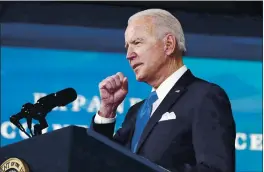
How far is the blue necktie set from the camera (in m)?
2.25

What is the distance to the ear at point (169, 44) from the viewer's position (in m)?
2.26

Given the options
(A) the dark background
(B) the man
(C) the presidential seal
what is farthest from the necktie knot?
(A) the dark background

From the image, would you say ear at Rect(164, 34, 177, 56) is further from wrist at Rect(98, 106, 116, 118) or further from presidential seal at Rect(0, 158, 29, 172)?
presidential seal at Rect(0, 158, 29, 172)

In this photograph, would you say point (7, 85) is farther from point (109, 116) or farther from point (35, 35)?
point (109, 116)

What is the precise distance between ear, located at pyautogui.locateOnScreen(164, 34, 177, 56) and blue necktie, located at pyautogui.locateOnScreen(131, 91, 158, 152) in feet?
0.48

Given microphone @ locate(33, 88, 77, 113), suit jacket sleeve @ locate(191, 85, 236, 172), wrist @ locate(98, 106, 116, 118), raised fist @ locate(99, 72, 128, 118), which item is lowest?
suit jacket sleeve @ locate(191, 85, 236, 172)

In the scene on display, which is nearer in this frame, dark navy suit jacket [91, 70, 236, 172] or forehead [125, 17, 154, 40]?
dark navy suit jacket [91, 70, 236, 172]

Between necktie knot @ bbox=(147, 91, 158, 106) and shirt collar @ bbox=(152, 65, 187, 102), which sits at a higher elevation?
shirt collar @ bbox=(152, 65, 187, 102)

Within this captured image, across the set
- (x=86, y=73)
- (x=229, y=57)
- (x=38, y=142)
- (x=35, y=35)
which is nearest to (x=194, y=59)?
(x=229, y=57)

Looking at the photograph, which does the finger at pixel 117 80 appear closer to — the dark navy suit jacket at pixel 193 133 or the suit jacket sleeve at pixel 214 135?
the dark navy suit jacket at pixel 193 133

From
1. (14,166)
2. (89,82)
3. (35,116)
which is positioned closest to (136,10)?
(89,82)

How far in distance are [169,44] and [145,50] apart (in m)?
0.08

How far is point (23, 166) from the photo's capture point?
1.86m

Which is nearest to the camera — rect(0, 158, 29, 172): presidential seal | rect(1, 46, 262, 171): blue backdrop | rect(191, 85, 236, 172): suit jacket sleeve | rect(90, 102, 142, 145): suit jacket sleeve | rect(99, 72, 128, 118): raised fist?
rect(0, 158, 29, 172): presidential seal
